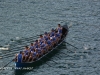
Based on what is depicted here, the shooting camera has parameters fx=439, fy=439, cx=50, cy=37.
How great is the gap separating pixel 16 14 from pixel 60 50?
61.3 ft

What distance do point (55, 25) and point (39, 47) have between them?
16.0 m

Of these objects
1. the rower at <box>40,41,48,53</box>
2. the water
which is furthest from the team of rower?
the water

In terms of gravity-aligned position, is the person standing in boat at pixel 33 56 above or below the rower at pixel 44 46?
below

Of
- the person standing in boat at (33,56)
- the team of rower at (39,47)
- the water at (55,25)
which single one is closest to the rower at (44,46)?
the team of rower at (39,47)

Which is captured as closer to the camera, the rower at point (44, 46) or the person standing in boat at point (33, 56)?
the person standing in boat at point (33, 56)

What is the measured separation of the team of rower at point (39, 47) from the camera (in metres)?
55.1

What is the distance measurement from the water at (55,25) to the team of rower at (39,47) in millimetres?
1601

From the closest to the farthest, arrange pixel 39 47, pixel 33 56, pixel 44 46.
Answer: pixel 33 56
pixel 39 47
pixel 44 46

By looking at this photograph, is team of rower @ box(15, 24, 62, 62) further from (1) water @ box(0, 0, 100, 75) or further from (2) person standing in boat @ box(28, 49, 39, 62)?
(1) water @ box(0, 0, 100, 75)

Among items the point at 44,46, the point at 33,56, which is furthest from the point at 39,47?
the point at 33,56

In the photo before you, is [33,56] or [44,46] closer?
[33,56]

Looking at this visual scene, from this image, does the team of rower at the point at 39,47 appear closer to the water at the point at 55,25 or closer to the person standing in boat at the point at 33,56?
the person standing in boat at the point at 33,56

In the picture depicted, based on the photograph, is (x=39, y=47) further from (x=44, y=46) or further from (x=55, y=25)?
(x=55, y=25)

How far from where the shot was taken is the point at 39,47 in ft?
191
